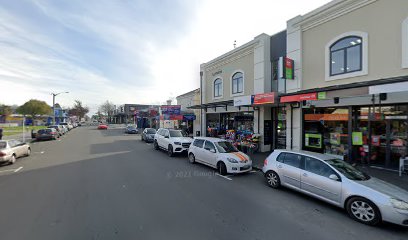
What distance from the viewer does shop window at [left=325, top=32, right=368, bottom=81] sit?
8.81 meters

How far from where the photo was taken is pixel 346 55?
9.52m

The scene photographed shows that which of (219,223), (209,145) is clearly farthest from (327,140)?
(219,223)

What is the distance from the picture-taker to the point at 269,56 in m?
13.7

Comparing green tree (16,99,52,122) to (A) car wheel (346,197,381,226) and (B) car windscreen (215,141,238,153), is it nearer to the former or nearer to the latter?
Answer: (B) car windscreen (215,141,238,153)

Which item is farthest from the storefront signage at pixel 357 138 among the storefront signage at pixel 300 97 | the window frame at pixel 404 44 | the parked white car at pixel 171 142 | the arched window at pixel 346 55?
the parked white car at pixel 171 142

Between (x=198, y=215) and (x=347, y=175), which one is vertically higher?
(x=347, y=175)

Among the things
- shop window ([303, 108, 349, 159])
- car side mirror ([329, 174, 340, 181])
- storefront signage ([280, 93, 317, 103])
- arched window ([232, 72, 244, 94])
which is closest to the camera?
car side mirror ([329, 174, 340, 181])

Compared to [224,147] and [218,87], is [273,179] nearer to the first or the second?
[224,147]

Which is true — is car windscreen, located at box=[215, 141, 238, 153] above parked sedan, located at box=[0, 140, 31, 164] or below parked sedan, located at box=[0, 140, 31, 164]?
above

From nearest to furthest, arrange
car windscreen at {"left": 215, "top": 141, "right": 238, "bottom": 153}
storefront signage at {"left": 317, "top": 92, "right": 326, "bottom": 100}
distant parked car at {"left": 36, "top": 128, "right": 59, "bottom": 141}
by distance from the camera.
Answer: storefront signage at {"left": 317, "top": 92, "right": 326, "bottom": 100} → car windscreen at {"left": 215, "top": 141, "right": 238, "bottom": 153} → distant parked car at {"left": 36, "top": 128, "right": 59, "bottom": 141}

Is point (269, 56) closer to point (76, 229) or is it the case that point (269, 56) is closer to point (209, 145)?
point (209, 145)

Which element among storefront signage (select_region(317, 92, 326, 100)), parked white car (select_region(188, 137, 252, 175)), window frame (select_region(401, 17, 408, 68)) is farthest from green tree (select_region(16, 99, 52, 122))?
window frame (select_region(401, 17, 408, 68))

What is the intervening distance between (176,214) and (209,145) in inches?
197

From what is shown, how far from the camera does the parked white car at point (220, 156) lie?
325 inches
